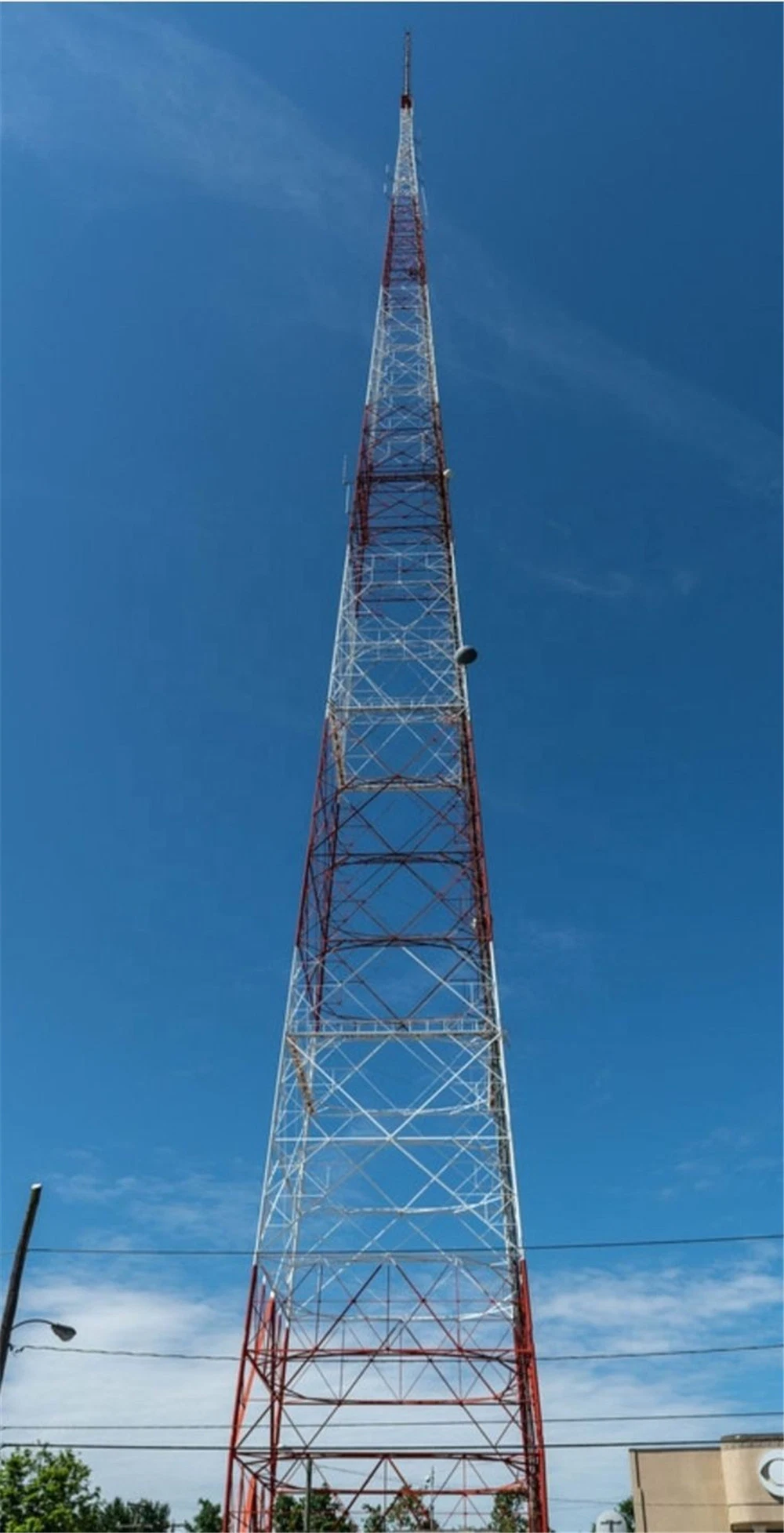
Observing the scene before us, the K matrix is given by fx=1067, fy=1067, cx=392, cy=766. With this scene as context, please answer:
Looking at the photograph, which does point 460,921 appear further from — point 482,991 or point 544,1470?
point 544,1470

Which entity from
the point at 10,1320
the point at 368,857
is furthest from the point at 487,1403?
the point at 368,857

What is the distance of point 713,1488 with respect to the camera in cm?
2348

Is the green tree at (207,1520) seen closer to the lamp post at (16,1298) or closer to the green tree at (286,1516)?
the green tree at (286,1516)

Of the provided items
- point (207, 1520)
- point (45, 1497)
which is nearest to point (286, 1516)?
point (45, 1497)

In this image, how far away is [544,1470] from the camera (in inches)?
749

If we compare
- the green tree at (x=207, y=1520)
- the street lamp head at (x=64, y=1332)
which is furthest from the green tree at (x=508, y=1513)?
the green tree at (x=207, y=1520)

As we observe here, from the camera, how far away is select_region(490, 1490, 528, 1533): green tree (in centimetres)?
1964

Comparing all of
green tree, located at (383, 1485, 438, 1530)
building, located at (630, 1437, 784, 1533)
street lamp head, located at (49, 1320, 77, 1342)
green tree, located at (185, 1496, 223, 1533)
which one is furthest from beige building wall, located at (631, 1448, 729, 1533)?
green tree, located at (185, 1496, 223, 1533)

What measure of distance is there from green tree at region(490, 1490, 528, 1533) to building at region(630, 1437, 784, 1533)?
3.10 meters

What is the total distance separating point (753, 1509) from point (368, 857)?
53.7 ft

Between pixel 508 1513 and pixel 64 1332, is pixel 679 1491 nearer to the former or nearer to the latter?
pixel 508 1513

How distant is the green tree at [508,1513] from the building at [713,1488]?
3.10 metres

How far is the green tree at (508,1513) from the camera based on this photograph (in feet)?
64.4

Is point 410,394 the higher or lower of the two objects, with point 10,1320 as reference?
higher
